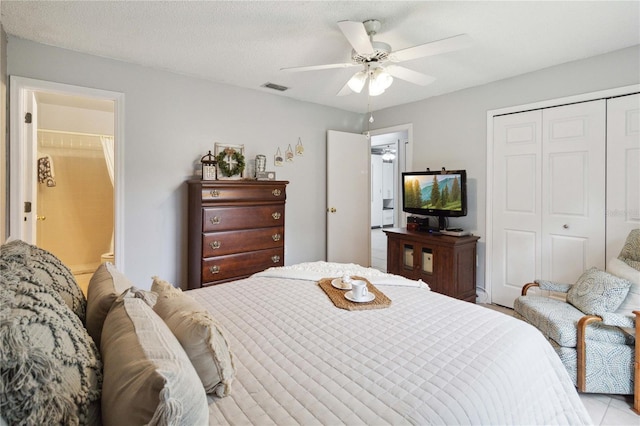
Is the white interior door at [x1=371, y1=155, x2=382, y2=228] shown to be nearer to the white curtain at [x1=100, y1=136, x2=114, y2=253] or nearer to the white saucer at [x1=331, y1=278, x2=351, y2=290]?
the white curtain at [x1=100, y1=136, x2=114, y2=253]

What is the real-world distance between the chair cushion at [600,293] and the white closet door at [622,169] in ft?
2.41

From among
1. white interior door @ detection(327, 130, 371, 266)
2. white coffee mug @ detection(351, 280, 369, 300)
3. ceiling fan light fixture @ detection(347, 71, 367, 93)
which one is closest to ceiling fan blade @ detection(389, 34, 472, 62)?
ceiling fan light fixture @ detection(347, 71, 367, 93)

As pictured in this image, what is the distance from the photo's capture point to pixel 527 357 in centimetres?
135

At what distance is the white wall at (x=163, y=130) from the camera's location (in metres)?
2.91

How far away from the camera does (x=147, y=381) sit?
2.27ft

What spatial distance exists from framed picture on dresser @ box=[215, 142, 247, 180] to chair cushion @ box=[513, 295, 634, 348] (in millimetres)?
2984

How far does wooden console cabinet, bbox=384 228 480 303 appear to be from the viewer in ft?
11.6

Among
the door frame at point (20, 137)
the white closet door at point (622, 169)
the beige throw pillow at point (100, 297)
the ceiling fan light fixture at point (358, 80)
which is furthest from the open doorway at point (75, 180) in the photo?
the white closet door at point (622, 169)

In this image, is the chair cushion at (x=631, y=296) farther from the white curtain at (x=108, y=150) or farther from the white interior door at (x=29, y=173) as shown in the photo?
the white curtain at (x=108, y=150)

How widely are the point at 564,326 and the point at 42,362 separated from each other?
2682 mm

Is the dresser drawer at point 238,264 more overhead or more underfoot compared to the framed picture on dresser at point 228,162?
more underfoot

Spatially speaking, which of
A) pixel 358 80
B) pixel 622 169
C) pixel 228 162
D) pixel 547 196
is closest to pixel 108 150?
pixel 228 162

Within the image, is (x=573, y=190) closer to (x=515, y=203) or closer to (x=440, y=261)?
(x=515, y=203)

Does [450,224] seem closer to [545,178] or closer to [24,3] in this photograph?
[545,178]
